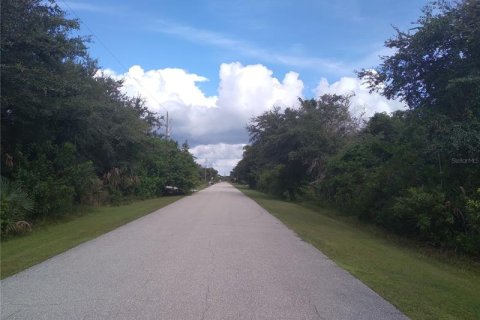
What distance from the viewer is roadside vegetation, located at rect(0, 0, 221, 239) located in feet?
53.4

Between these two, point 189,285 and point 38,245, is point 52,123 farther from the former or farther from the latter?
point 189,285

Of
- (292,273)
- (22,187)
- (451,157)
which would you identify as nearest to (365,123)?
(451,157)

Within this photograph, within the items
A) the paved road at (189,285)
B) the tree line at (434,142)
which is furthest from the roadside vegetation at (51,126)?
the tree line at (434,142)

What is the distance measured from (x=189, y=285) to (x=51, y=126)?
725 inches

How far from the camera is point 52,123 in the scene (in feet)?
77.5

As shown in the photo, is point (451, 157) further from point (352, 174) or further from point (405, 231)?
point (352, 174)

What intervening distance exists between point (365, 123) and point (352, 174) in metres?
14.8

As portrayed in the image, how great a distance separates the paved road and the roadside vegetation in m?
7.12

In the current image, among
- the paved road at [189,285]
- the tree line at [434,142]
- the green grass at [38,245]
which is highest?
the tree line at [434,142]

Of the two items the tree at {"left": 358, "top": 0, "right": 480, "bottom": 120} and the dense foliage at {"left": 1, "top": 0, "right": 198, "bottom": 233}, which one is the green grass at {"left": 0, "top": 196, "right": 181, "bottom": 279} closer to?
the dense foliage at {"left": 1, "top": 0, "right": 198, "bottom": 233}

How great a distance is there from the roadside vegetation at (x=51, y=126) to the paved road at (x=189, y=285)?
281 inches

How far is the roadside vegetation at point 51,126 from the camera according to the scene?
16266 millimetres

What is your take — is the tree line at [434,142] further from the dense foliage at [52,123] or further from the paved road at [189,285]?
the dense foliage at [52,123]

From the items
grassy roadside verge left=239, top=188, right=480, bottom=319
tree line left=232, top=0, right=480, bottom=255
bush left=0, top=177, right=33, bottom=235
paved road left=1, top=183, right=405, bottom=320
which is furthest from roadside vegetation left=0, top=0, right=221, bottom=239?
tree line left=232, top=0, right=480, bottom=255
